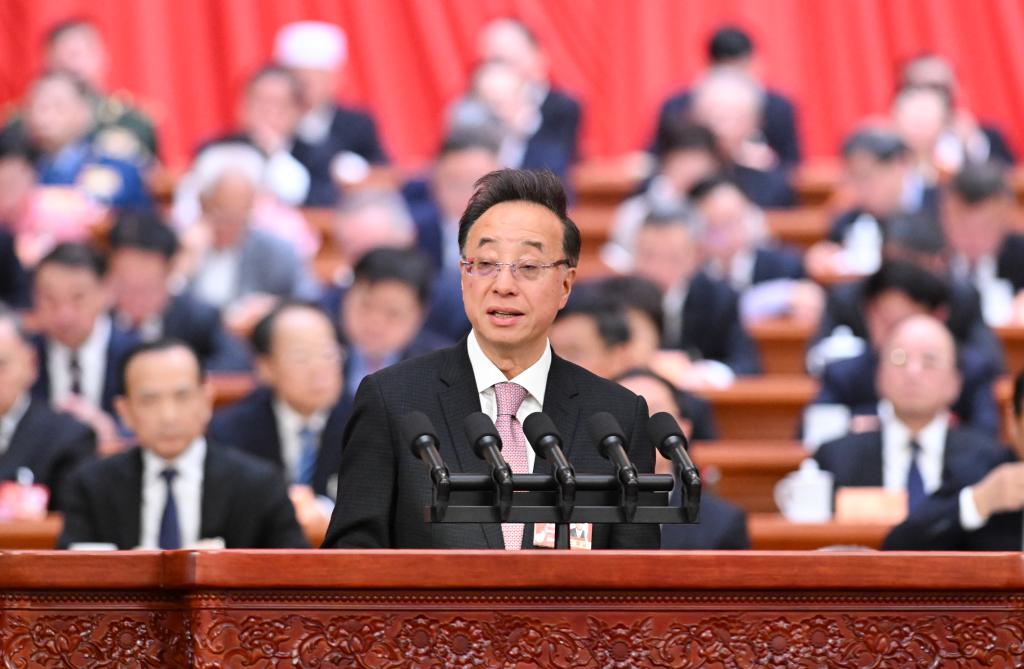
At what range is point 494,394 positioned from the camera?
1.91 m

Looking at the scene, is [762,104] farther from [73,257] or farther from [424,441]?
[424,441]

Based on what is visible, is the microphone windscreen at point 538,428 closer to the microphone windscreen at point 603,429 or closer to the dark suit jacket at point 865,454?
the microphone windscreen at point 603,429

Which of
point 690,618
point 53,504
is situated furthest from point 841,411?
point 690,618

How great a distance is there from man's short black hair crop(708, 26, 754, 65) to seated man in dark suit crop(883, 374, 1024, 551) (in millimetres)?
3691

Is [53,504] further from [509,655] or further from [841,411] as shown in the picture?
[509,655]

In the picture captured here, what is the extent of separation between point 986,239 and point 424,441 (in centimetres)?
377

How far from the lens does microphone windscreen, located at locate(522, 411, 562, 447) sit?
1.71 meters

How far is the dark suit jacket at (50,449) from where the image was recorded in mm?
3926

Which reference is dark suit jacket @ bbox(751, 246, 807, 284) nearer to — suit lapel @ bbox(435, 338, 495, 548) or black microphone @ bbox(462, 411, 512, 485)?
suit lapel @ bbox(435, 338, 495, 548)

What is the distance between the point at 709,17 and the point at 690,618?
235 inches

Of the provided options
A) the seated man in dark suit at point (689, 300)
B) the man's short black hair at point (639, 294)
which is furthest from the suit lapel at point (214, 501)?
the seated man in dark suit at point (689, 300)

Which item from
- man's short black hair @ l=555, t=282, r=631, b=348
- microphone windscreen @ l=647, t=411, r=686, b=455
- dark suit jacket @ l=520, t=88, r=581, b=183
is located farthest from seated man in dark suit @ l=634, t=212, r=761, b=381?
microphone windscreen @ l=647, t=411, r=686, b=455

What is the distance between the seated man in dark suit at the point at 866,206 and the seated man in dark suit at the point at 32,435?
8.07 ft

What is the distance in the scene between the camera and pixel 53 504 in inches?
154
